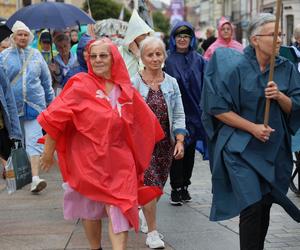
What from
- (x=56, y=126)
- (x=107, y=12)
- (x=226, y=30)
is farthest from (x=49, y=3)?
(x=107, y=12)

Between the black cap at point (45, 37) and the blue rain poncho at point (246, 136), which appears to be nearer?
the blue rain poncho at point (246, 136)

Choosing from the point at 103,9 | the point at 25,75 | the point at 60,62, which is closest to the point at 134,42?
the point at 25,75

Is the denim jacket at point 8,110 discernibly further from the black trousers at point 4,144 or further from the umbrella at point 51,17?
the umbrella at point 51,17

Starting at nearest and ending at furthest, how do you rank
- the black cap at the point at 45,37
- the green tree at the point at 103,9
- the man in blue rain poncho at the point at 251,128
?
1. the man in blue rain poncho at the point at 251,128
2. the black cap at the point at 45,37
3. the green tree at the point at 103,9

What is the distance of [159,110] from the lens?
6152mm

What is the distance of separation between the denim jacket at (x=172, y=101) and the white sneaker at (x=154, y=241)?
2.86 ft

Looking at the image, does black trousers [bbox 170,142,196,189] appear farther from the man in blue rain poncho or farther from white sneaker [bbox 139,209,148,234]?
the man in blue rain poncho

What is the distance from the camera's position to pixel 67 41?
1063 cm

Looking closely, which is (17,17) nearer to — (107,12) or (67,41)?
(67,41)

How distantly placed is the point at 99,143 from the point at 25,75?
11.7ft

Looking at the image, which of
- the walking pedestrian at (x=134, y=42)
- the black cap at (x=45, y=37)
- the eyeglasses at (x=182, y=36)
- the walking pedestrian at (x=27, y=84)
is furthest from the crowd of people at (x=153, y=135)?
the black cap at (x=45, y=37)

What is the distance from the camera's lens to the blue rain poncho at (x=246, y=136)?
178 inches

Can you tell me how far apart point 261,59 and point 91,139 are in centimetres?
125

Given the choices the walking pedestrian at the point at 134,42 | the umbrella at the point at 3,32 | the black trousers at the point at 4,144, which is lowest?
the black trousers at the point at 4,144
